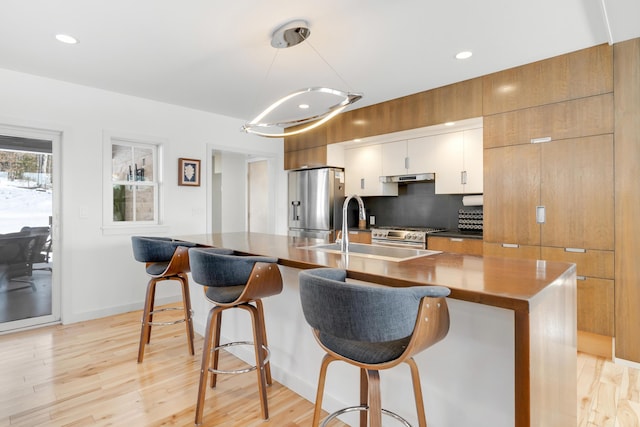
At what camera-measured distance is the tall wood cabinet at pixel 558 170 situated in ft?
8.94

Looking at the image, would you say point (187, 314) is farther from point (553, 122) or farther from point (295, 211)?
point (553, 122)

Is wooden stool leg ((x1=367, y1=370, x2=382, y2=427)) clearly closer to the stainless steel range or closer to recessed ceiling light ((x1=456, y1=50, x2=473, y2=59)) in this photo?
recessed ceiling light ((x1=456, y1=50, x2=473, y2=59))

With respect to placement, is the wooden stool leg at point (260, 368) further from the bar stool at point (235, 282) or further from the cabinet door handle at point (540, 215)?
the cabinet door handle at point (540, 215)

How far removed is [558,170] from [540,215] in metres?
0.41

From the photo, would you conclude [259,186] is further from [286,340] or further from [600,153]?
[600,153]

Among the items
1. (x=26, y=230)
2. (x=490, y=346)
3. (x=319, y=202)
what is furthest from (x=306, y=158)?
(x=490, y=346)

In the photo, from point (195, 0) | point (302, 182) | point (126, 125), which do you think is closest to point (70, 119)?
point (126, 125)

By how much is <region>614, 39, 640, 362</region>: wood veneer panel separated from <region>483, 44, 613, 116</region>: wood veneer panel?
0.31ft

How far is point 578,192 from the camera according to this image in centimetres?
285

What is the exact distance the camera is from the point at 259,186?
6062 millimetres

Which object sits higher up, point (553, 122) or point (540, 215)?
point (553, 122)

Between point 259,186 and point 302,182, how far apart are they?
3.66 feet

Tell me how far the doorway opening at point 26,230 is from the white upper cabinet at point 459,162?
13.7ft

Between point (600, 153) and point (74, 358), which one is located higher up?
point (600, 153)
